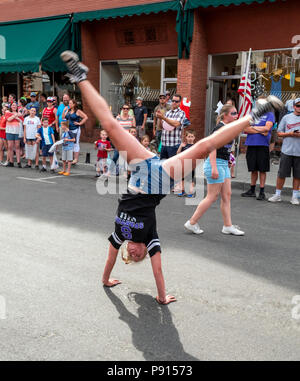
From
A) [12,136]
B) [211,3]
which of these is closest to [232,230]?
[12,136]

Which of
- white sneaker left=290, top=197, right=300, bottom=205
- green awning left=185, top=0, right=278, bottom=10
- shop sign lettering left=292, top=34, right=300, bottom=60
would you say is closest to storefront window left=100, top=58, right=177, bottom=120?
green awning left=185, top=0, right=278, bottom=10

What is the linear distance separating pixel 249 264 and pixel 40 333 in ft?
8.41

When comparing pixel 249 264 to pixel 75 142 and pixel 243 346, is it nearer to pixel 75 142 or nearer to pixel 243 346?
pixel 243 346

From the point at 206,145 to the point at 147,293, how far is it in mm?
1537

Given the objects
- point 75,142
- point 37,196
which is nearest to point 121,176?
point 75,142

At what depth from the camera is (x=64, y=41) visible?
Answer: 1582cm

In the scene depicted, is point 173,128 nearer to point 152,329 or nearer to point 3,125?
point 152,329

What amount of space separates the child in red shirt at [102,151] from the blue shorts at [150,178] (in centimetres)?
668

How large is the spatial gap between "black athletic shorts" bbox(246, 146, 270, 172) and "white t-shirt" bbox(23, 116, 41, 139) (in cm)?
642

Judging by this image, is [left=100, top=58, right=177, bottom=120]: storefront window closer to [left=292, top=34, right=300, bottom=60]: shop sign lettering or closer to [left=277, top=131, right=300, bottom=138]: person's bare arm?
[left=292, top=34, right=300, bottom=60]: shop sign lettering

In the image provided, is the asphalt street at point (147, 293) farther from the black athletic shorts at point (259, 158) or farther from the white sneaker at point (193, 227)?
the black athletic shorts at point (259, 158)

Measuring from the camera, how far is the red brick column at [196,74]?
1376 centimetres

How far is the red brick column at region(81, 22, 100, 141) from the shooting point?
1623 centimetres

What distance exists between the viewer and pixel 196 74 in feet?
46.3
